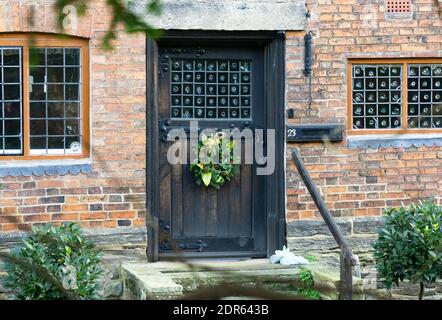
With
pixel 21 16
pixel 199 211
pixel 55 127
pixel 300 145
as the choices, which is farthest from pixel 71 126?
pixel 300 145

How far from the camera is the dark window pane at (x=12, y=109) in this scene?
905 cm

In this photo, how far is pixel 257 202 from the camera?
9703 mm

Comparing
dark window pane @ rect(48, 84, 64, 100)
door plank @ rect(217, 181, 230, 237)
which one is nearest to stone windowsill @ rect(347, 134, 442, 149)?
door plank @ rect(217, 181, 230, 237)

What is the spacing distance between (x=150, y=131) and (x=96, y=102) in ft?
1.91

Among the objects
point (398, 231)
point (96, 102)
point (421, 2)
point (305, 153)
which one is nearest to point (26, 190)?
point (96, 102)

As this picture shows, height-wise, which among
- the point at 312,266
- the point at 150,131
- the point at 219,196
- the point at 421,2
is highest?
the point at 421,2

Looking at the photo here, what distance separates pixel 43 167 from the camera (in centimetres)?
906

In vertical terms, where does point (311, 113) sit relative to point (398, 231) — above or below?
above

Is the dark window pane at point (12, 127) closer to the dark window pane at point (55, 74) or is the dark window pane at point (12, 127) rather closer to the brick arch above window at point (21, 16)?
the dark window pane at point (55, 74)

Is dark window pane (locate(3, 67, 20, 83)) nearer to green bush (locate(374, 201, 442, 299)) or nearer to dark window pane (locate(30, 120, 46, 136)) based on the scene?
dark window pane (locate(30, 120, 46, 136))

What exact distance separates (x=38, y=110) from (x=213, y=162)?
66.9 inches

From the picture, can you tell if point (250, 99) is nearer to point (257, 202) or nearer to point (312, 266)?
point (257, 202)

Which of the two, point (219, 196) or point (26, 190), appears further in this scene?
point (219, 196)

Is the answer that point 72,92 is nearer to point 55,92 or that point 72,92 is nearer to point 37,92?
point 55,92
